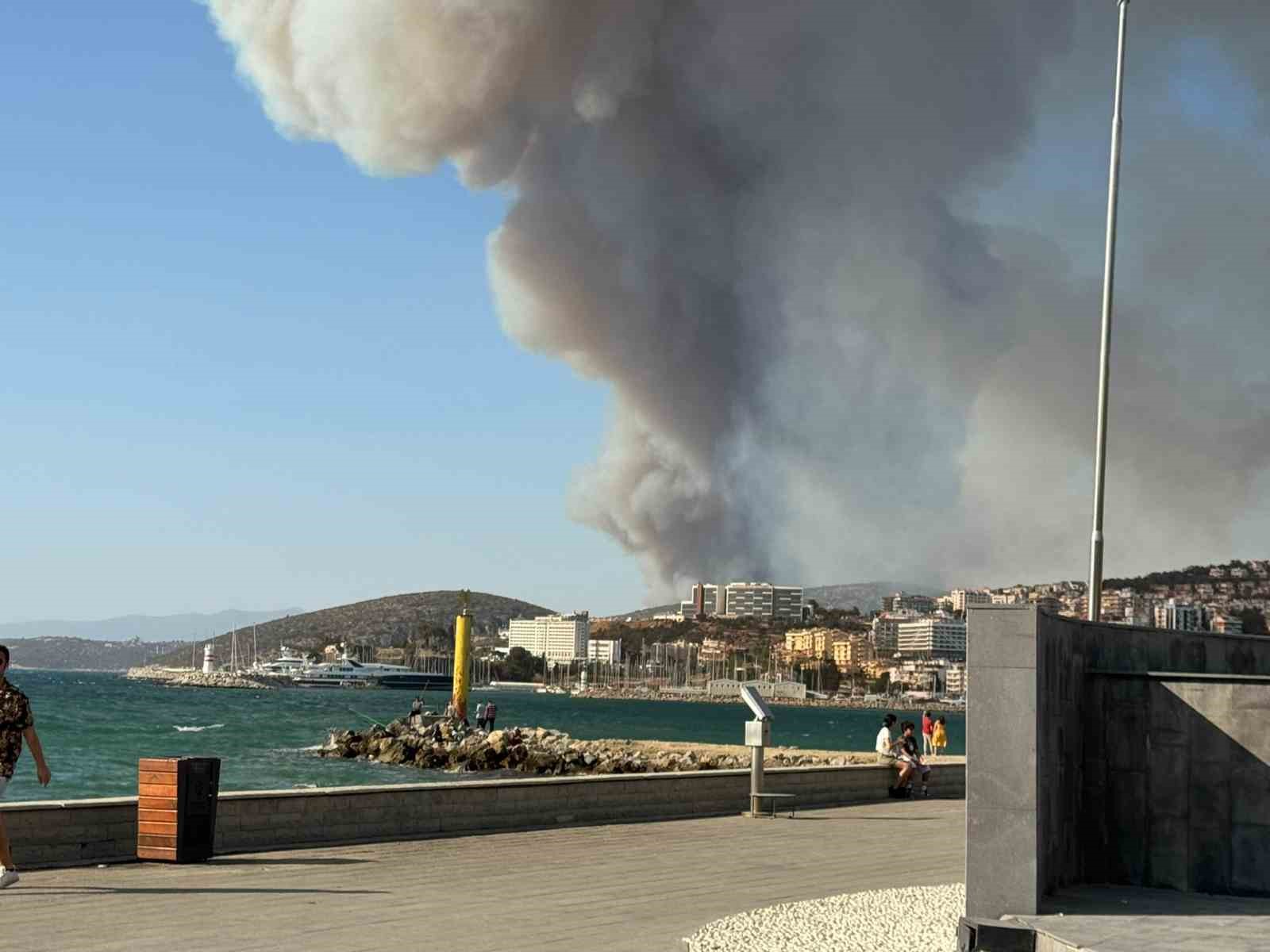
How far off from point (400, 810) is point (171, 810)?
2.94 metres

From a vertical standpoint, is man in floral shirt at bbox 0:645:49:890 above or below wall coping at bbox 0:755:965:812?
above

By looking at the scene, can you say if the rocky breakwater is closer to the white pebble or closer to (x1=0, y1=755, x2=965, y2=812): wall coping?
(x1=0, y1=755, x2=965, y2=812): wall coping

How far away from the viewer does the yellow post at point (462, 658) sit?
6212cm

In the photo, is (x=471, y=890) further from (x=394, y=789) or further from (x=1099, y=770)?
(x=1099, y=770)

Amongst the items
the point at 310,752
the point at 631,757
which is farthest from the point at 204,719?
the point at 631,757

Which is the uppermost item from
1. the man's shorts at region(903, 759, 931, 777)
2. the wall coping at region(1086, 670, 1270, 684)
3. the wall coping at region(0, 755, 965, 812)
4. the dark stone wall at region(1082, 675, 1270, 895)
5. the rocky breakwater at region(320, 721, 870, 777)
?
the wall coping at region(1086, 670, 1270, 684)

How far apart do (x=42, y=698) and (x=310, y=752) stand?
7719cm

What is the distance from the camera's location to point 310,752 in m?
68.9

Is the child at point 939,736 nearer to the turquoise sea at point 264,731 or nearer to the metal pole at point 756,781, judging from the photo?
the metal pole at point 756,781

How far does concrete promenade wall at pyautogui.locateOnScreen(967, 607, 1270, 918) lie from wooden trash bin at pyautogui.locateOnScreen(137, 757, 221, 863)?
6227 mm

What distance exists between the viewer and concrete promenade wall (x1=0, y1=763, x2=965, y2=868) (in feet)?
40.6

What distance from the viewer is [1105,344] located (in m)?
18.3

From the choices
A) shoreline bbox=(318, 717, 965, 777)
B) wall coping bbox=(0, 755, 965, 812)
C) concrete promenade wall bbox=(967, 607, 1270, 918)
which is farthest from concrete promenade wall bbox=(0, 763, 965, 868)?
shoreline bbox=(318, 717, 965, 777)

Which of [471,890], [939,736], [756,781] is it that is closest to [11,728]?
[471,890]
